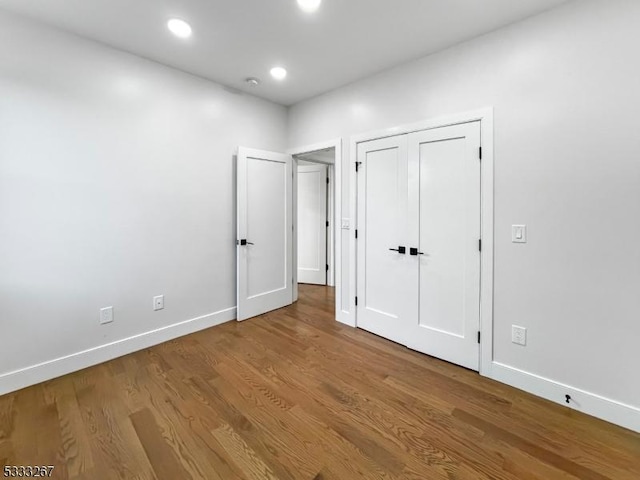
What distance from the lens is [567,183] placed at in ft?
6.31

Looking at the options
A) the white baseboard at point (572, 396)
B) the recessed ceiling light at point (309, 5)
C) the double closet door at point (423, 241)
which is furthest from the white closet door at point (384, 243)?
the recessed ceiling light at point (309, 5)

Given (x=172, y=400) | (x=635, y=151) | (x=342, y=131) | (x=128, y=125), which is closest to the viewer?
(x=635, y=151)

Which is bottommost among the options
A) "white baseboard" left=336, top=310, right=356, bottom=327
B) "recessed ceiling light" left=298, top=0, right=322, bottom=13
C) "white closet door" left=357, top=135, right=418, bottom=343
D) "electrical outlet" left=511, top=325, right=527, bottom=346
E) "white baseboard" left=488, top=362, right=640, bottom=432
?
"white baseboard" left=488, top=362, right=640, bottom=432

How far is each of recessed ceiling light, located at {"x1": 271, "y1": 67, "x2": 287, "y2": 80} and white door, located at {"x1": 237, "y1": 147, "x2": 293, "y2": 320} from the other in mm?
862

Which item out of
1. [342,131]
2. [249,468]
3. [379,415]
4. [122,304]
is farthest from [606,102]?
[122,304]

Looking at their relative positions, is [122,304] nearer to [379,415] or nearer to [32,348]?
[32,348]

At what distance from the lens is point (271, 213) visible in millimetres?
3727

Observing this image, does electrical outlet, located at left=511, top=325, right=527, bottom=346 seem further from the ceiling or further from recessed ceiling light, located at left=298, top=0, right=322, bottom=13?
recessed ceiling light, located at left=298, top=0, right=322, bottom=13

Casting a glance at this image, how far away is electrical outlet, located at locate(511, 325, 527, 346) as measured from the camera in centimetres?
212

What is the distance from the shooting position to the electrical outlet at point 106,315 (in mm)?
2490

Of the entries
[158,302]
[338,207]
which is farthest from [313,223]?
[158,302]

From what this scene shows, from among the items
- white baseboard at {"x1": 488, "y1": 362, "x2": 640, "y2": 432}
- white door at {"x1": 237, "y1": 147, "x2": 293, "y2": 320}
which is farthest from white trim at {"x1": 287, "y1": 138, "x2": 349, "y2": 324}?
white baseboard at {"x1": 488, "y1": 362, "x2": 640, "y2": 432}

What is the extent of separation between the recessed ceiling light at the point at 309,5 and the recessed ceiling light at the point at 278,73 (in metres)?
0.92

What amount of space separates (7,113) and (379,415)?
3.36 meters
